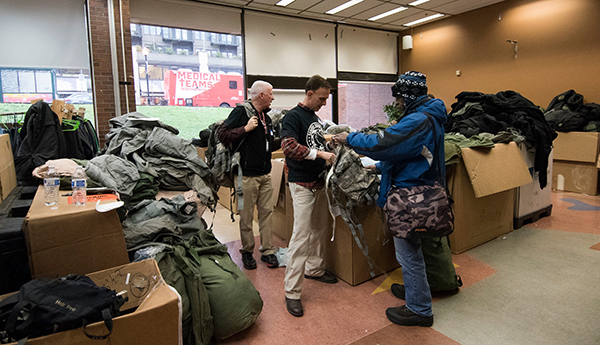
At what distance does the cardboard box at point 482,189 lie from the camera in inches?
118

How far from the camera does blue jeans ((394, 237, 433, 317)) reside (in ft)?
6.62

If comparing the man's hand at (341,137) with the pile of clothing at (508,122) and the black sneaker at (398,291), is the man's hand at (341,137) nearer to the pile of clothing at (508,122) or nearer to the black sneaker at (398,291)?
the black sneaker at (398,291)

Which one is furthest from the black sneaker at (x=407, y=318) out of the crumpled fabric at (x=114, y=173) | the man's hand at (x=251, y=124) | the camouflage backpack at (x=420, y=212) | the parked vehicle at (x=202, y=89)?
the parked vehicle at (x=202, y=89)

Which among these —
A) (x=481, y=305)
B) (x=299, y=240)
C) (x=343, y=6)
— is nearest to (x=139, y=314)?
(x=299, y=240)

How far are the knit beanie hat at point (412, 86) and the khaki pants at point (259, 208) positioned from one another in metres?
1.39

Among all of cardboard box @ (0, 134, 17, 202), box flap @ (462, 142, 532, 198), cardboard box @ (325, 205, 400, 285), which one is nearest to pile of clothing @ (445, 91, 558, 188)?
box flap @ (462, 142, 532, 198)

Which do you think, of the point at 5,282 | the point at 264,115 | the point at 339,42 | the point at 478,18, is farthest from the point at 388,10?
the point at 5,282

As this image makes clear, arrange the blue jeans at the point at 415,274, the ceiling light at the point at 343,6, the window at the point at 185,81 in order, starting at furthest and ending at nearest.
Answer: the ceiling light at the point at 343,6, the window at the point at 185,81, the blue jeans at the point at 415,274

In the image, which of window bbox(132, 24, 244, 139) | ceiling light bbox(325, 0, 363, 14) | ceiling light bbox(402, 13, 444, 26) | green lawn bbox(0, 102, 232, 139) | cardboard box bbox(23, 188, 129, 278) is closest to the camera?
cardboard box bbox(23, 188, 129, 278)

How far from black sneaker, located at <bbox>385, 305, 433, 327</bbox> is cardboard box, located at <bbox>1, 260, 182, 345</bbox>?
128cm

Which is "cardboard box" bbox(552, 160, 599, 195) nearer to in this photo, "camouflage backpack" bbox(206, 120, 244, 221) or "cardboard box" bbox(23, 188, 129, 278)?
"camouflage backpack" bbox(206, 120, 244, 221)

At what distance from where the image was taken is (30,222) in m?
1.48

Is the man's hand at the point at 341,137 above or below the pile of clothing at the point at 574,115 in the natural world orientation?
below

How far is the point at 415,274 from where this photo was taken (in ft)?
6.64
